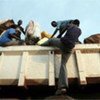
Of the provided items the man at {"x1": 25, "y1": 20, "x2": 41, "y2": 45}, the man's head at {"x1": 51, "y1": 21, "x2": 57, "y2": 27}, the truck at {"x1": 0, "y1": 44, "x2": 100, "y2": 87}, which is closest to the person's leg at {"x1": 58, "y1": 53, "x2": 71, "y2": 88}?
the truck at {"x1": 0, "y1": 44, "x2": 100, "y2": 87}

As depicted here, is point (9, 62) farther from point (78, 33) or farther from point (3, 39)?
point (78, 33)

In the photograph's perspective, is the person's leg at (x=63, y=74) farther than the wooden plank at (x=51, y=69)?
No

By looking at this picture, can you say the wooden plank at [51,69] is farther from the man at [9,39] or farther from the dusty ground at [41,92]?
the man at [9,39]

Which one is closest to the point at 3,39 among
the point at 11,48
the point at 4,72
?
the point at 11,48

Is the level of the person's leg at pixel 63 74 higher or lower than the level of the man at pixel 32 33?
lower

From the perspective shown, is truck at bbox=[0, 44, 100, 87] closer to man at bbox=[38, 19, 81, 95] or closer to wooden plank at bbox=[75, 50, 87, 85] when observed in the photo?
wooden plank at bbox=[75, 50, 87, 85]

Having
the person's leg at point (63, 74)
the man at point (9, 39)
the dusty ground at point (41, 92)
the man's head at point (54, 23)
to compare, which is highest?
the man's head at point (54, 23)

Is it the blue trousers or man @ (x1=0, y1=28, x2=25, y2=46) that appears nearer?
the blue trousers

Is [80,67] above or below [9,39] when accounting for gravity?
below

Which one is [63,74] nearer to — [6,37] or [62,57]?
[62,57]

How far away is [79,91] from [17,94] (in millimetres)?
1158

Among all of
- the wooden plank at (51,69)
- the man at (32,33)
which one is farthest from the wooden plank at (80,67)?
the man at (32,33)

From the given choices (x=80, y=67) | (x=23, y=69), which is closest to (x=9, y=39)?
(x=23, y=69)

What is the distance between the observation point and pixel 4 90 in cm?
533
